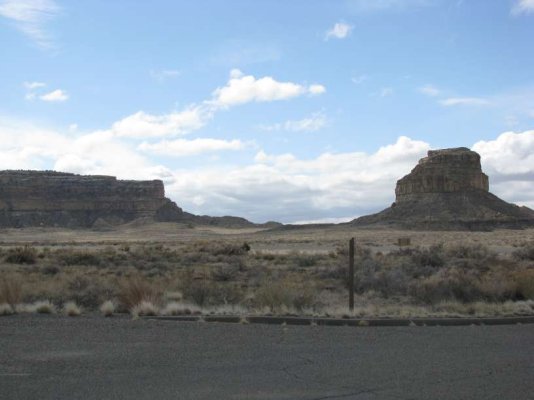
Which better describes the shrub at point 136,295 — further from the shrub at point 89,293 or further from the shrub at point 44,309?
the shrub at point 44,309

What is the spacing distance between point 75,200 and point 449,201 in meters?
88.2

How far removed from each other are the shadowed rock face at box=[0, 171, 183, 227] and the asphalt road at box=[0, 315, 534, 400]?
155293mm

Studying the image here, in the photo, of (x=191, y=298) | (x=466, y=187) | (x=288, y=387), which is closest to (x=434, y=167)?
(x=466, y=187)

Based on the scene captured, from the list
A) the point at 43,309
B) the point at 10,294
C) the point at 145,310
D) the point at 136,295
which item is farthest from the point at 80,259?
the point at 145,310

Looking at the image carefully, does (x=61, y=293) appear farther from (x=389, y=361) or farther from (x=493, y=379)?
(x=493, y=379)

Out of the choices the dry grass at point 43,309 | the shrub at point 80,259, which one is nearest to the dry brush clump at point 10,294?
the dry grass at point 43,309

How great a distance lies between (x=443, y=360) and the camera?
32.6 ft

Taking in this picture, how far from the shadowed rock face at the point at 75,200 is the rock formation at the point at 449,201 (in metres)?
61.1

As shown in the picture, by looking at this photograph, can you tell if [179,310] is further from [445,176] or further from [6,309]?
[445,176]

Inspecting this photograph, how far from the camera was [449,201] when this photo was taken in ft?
Result: 460

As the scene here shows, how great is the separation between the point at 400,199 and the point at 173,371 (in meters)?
143

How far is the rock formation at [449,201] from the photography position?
126 metres

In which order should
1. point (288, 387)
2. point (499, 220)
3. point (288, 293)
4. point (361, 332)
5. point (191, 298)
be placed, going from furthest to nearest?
point (499, 220)
point (191, 298)
point (288, 293)
point (361, 332)
point (288, 387)

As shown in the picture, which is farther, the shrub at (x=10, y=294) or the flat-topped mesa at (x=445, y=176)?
the flat-topped mesa at (x=445, y=176)
